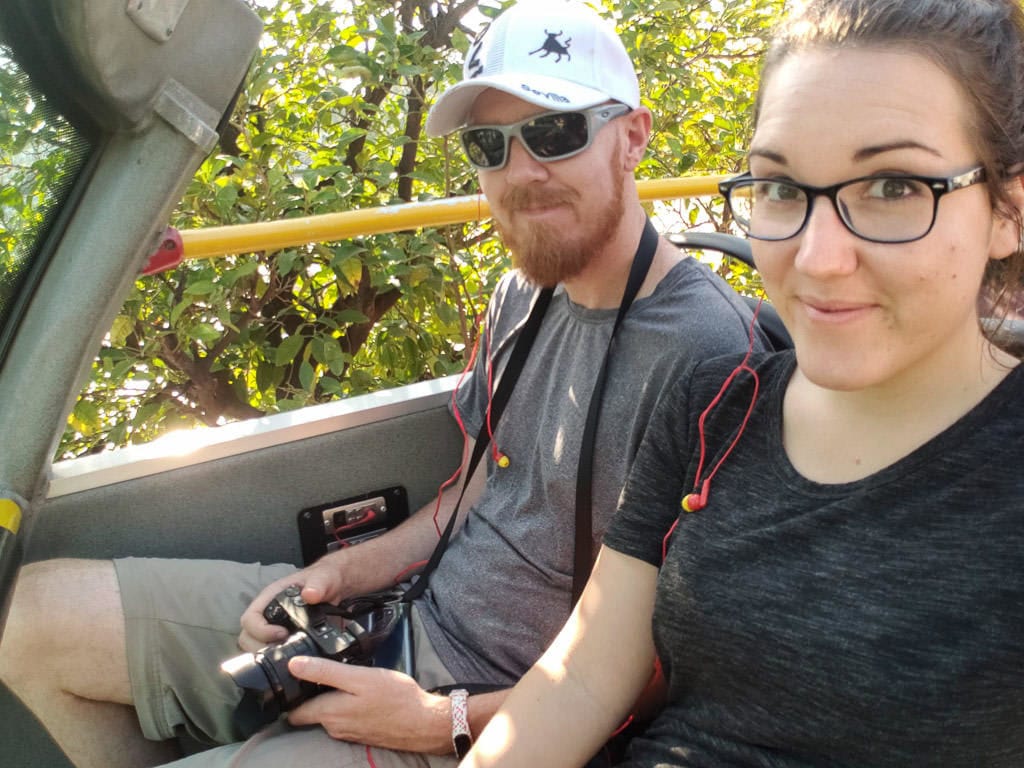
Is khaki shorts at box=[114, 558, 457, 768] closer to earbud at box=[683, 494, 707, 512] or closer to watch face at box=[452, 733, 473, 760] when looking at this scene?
watch face at box=[452, 733, 473, 760]

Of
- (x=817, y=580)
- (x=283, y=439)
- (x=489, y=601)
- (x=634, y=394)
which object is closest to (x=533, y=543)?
(x=489, y=601)

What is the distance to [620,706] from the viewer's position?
134cm

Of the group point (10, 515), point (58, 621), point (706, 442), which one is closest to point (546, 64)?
point (706, 442)

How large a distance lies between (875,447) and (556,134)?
0.94m

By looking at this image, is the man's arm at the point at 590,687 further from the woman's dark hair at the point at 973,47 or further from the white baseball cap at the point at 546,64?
the white baseball cap at the point at 546,64

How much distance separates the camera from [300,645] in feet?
5.54

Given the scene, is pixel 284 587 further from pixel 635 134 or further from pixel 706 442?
pixel 635 134

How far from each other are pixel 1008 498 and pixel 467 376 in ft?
4.41

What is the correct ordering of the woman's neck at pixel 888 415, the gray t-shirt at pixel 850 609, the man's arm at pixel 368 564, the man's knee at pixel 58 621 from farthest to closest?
the man's arm at pixel 368 564
the man's knee at pixel 58 621
the woman's neck at pixel 888 415
the gray t-shirt at pixel 850 609

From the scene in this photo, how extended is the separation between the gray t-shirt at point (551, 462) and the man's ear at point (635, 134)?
0.28 m

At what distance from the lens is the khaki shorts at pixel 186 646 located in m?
1.77

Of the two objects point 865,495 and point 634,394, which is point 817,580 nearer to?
point 865,495

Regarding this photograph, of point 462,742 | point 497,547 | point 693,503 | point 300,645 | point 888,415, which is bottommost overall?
point 462,742

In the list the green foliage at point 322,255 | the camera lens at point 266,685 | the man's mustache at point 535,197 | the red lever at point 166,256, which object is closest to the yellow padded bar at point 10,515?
the red lever at point 166,256
